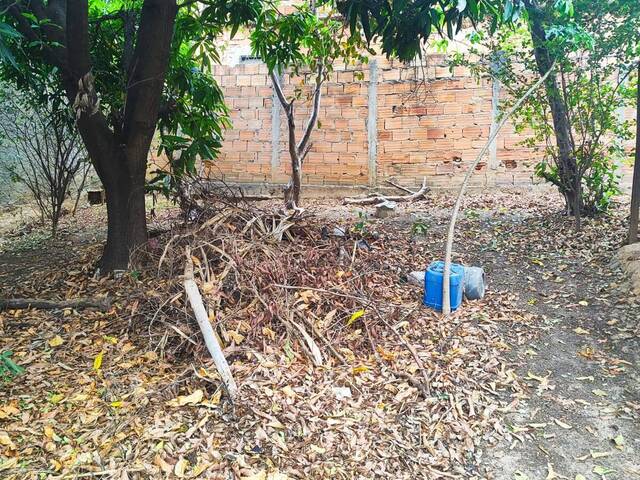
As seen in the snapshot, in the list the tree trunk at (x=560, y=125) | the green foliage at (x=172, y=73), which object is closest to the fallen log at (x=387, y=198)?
the tree trunk at (x=560, y=125)

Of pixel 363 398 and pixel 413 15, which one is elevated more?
pixel 413 15

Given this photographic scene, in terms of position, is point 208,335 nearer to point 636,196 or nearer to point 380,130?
point 636,196

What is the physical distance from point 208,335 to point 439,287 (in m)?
1.81

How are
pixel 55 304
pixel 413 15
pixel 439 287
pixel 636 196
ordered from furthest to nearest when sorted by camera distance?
pixel 636 196 < pixel 439 287 < pixel 55 304 < pixel 413 15

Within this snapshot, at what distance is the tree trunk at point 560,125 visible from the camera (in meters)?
4.77

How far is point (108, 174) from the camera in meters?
4.12

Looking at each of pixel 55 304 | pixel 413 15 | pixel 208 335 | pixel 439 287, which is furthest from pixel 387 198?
pixel 208 335

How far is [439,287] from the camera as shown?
3.77 metres

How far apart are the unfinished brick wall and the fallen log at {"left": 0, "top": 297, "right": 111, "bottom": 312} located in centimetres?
421

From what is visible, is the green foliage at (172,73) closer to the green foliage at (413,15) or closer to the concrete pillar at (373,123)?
the green foliage at (413,15)

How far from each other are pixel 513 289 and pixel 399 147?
14.7ft

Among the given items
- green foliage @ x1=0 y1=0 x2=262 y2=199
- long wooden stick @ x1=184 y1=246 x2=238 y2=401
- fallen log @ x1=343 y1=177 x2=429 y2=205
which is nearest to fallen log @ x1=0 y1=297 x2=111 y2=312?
long wooden stick @ x1=184 y1=246 x2=238 y2=401

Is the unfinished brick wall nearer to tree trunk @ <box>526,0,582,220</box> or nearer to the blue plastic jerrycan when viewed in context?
tree trunk @ <box>526,0,582,220</box>

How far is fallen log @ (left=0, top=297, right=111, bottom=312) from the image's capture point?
364 centimetres
